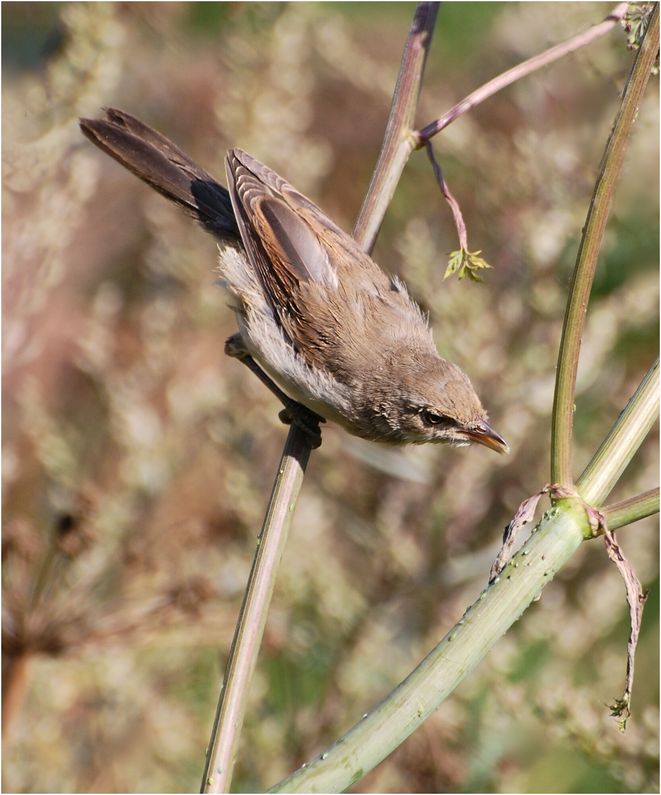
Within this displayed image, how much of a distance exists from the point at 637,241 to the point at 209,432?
1.84 m

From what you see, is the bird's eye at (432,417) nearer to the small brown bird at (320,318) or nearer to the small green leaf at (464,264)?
the small brown bird at (320,318)

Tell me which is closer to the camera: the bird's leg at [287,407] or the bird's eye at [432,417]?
the bird's leg at [287,407]

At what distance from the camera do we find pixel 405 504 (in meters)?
3.93

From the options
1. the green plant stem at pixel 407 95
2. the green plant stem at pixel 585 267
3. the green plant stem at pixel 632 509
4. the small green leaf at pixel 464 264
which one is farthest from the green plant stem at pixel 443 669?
the green plant stem at pixel 407 95

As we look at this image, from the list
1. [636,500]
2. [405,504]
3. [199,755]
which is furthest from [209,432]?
[636,500]

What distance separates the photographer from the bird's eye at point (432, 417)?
114 inches

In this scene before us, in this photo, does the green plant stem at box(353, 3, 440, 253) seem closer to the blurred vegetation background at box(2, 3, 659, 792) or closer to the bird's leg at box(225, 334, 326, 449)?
the bird's leg at box(225, 334, 326, 449)

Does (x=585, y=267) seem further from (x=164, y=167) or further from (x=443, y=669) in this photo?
(x=164, y=167)

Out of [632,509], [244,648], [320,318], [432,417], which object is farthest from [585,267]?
[320,318]

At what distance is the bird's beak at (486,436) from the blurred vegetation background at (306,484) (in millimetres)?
763

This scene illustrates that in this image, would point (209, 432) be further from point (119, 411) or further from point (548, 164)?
point (548, 164)

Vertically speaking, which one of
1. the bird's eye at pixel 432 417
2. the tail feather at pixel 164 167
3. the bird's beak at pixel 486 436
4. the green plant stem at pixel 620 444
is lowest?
the green plant stem at pixel 620 444

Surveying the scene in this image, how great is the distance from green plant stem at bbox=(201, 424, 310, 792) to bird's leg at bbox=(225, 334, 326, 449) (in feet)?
1.66

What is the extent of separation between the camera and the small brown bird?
2994 millimetres
